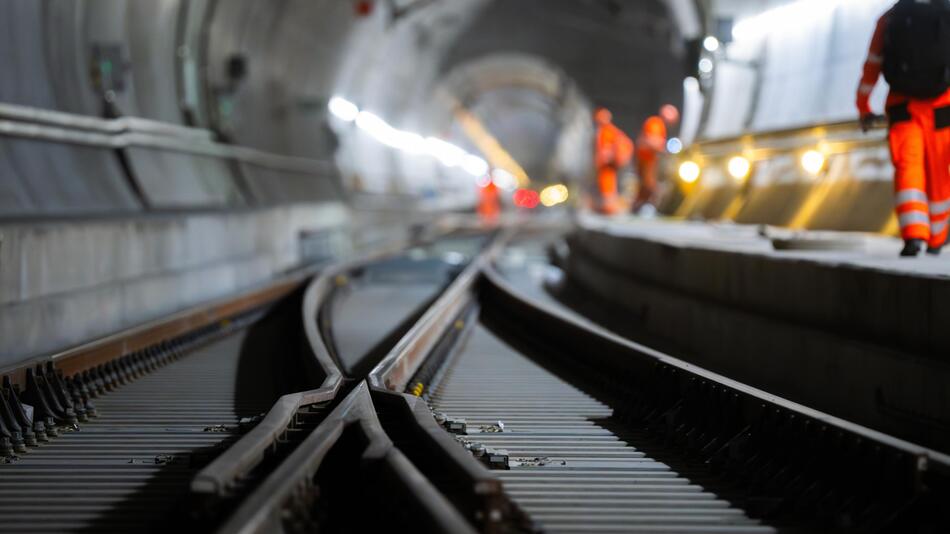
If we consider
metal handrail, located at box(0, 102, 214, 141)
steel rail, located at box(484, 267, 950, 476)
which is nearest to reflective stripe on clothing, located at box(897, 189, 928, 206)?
steel rail, located at box(484, 267, 950, 476)

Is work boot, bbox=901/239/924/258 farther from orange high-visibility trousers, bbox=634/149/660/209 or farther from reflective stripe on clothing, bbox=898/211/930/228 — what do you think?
orange high-visibility trousers, bbox=634/149/660/209

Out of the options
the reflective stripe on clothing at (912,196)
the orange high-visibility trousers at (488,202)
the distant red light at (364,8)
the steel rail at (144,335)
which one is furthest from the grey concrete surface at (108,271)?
the orange high-visibility trousers at (488,202)

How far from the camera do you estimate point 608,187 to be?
27.1 meters

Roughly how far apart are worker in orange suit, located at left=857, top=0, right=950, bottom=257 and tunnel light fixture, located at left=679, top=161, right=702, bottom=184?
37.4 ft

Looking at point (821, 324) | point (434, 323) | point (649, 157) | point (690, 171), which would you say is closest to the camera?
point (821, 324)

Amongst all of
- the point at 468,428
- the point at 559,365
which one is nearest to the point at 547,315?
the point at 559,365

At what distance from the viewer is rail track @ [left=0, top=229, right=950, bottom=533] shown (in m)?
3.64

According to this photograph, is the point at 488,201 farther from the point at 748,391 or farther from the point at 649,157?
the point at 748,391

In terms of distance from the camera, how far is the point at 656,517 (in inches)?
154

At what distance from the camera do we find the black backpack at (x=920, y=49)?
7.01 meters

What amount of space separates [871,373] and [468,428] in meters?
2.03

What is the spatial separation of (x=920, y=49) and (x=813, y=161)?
20.9 feet

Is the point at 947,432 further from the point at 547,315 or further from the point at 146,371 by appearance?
the point at 146,371

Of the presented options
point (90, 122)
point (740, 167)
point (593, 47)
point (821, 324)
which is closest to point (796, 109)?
point (740, 167)
